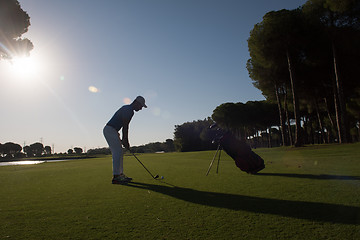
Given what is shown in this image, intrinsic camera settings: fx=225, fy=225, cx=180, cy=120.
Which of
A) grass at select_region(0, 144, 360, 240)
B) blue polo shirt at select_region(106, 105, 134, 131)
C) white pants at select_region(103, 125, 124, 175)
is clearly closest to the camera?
grass at select_region(0, 144, 360, 240)

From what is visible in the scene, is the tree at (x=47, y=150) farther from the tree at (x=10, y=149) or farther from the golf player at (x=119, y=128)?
the golf player at (x=119, y=128)

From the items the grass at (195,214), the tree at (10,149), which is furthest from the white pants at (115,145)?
the tree at (10,149)

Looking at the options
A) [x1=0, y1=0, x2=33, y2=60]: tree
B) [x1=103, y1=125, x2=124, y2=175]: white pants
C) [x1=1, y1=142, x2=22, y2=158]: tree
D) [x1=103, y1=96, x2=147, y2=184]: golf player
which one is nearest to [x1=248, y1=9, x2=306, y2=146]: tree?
[x1=103, y1=96, x2=147, y2=184]: golf player

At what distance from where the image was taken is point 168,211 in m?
3.14

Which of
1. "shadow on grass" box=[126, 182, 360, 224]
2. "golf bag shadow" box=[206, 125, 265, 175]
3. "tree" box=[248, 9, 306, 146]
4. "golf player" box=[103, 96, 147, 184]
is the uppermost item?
"tree" box=[248, 9, 306, 146]

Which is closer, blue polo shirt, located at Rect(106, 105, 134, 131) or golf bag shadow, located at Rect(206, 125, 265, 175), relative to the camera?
blue polo shirt, located at Rect(106, 105, 134, 131)

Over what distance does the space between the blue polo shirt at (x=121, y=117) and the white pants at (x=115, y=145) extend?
147 mm

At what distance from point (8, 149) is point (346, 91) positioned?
16344 cm

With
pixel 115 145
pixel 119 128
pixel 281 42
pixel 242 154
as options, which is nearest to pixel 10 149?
pixel 281 42

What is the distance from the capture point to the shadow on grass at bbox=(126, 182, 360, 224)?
2539 millimetres

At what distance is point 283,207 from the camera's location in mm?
3012

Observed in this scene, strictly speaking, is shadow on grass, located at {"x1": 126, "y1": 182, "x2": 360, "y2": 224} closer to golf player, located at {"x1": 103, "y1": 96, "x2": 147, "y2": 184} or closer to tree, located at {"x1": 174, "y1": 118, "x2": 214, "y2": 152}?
golf player, located at {"x1": 103, "y1": 96, "x2": 147, "y2": 184}

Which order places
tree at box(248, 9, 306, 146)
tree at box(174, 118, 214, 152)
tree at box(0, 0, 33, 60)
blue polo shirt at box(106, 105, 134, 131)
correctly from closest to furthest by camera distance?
blue polo shirt at box(106, 105, 134, 131), tree at box(0, 0, 33, 60), tree at box(248, 9, 306, 146), tree at box(174, 118, 214, 152)

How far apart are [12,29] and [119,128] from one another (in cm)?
2155
